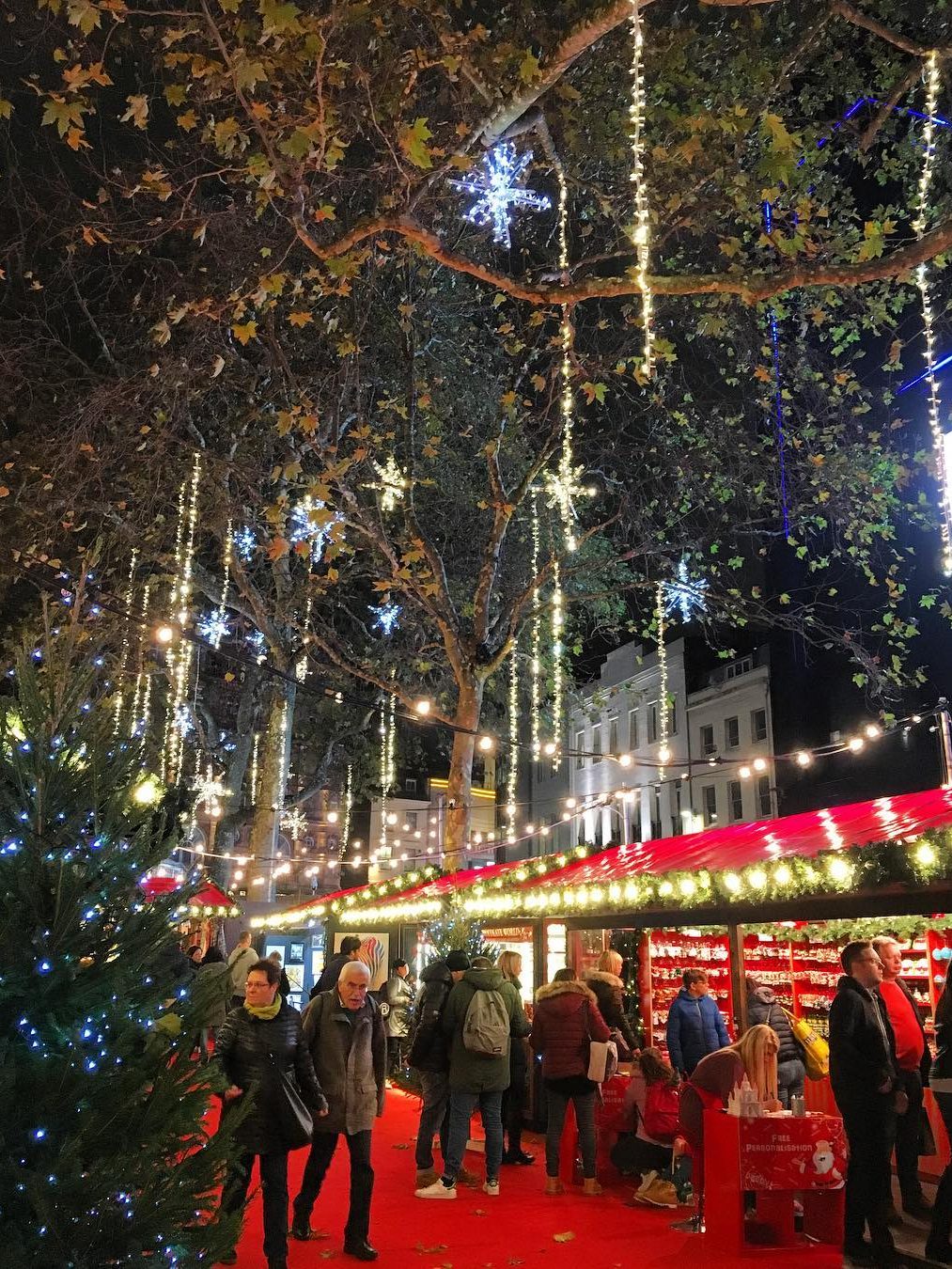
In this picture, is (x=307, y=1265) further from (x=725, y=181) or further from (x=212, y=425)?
(x=212, y=425)

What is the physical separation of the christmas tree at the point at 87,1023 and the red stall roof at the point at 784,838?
163 inches

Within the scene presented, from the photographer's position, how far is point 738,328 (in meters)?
13.8

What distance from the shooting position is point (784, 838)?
25.2 ft

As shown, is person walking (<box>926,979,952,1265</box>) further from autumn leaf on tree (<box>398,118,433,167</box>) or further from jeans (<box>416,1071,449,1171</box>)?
autumn leaf on tree (<box>398,118,433,167</box>)

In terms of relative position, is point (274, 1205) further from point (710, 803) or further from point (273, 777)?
point (710, 803)

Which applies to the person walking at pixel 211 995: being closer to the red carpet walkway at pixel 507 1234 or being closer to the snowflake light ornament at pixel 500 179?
the red carpet walkway at pixel 507 1234

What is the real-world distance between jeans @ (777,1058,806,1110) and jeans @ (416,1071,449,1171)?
266 cm

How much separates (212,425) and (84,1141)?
15.0 metres

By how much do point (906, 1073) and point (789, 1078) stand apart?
150cm

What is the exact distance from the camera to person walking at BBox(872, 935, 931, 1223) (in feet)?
21.5

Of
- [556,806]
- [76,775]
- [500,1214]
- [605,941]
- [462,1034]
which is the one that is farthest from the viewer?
[556,806]

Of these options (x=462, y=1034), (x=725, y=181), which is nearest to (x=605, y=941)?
(x=462, y=1034)

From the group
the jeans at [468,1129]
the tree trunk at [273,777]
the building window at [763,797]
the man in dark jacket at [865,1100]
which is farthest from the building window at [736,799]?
the man in dark jacket at [865,1100]

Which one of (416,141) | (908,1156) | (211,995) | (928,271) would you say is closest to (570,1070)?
(908,1156)
